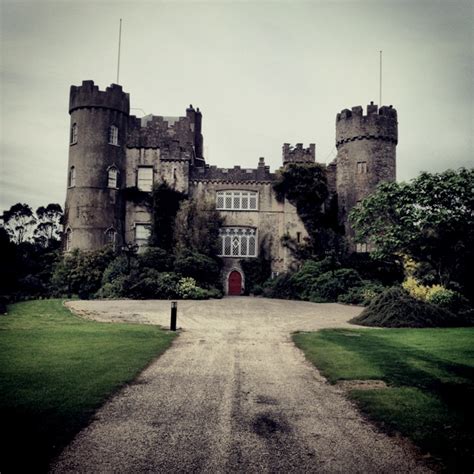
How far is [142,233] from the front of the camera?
36219mm

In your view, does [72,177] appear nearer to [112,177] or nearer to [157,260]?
[112,177]

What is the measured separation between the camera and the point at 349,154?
3734 cm

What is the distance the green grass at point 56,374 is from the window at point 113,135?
73.4ft

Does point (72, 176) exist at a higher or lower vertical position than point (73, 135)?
lower

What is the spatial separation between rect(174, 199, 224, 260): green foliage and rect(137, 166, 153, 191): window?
362 cm

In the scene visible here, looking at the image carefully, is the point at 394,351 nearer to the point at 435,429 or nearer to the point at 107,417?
the point at 435,429

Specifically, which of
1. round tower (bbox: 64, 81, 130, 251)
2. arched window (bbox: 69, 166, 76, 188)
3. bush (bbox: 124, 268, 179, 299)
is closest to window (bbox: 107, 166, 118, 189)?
round tower (bbox: 64, 81, 130, 251)

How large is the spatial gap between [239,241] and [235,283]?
361 centimetres

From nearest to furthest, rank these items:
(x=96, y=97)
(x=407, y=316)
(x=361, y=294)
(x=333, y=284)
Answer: (x=407, y=316), (x=361, y=294), (x=333, y=284), (x=96, y=97)

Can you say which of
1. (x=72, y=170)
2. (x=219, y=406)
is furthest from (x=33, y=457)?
(x=72, y=170)

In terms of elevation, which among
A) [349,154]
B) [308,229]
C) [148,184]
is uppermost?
[349,154]

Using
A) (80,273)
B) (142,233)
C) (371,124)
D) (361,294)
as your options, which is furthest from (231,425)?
(371,124)

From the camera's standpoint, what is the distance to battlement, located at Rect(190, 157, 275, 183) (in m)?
37.2

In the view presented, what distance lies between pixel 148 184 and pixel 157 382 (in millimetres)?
29422
